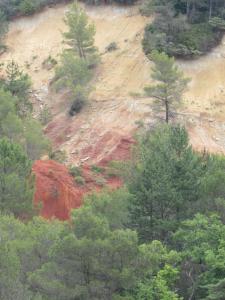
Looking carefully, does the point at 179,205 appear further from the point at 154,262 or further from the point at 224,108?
the point at 224,108

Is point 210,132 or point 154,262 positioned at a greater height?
point 154,262

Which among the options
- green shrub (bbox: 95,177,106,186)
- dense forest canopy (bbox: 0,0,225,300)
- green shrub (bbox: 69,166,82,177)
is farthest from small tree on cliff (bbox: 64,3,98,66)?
green shrub (bbox: 95,177,106,186)

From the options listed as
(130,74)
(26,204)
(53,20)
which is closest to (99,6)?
(53,20)

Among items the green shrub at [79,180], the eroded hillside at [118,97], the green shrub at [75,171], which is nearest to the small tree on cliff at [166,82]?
the eroded hillside at [118,97]

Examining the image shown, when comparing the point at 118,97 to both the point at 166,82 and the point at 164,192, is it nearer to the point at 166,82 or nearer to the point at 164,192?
the point at 166,82

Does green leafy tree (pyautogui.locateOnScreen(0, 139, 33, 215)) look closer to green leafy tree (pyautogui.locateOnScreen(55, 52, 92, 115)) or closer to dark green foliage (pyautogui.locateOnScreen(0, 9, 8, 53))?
green leafy tree (pyautogui.locateOnScreen(55, 52, 92, 115))

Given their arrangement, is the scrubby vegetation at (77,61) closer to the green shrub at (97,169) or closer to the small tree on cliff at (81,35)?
the small tree on cliff at (81,35)
